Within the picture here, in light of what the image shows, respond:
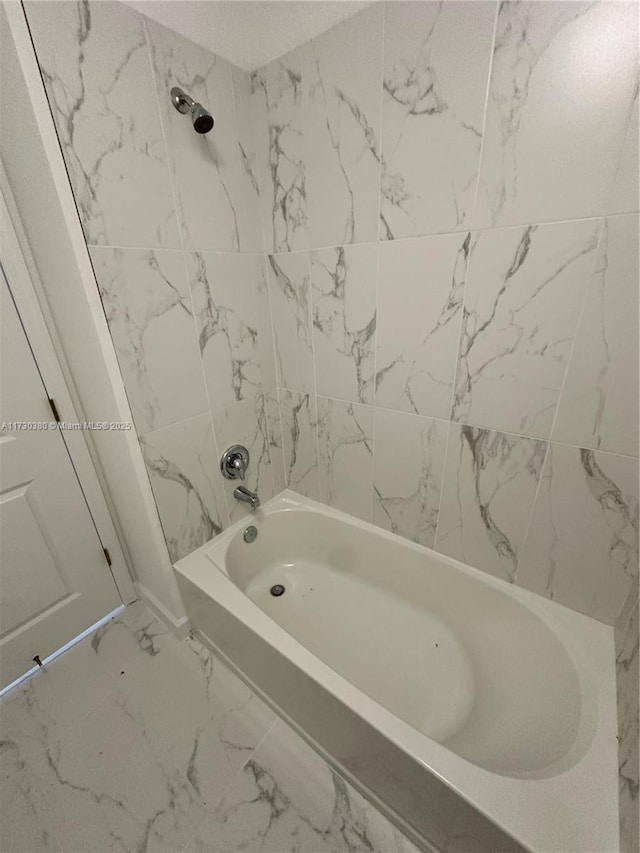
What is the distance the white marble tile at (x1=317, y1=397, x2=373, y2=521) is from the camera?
4.27 ft

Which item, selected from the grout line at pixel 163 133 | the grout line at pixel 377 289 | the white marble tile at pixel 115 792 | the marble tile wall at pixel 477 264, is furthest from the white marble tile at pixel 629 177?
the white marble tile at pixel 115 792

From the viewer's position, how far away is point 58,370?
1111 millimetres

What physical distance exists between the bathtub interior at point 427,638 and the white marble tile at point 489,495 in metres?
0.10

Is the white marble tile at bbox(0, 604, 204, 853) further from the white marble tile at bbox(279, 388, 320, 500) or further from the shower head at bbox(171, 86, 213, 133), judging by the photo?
the shower head at bbox(171, 86, 213, 133)

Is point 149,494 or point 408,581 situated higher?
point 149,494

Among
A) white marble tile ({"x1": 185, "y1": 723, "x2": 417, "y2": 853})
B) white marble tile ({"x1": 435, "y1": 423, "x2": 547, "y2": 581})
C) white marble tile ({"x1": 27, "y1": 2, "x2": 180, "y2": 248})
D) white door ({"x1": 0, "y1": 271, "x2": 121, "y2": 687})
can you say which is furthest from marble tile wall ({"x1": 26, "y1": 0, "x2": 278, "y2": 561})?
white marble tile ({"x1": 435, "y1": 423, "x2": 547, "y2": 581})

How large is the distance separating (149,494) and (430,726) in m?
1.16

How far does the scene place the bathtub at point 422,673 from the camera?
693 mm

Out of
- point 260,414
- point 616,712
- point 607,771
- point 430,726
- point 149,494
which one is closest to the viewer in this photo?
point 607,771

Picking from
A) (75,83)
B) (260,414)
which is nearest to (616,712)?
(260,414)

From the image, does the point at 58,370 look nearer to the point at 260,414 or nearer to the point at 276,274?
the point at 260,414

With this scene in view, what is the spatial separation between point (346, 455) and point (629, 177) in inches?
42.7

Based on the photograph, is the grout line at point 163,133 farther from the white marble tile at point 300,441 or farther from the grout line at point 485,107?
the grout line at point 485,107

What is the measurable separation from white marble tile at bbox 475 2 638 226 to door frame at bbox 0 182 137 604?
1278 millimetres
